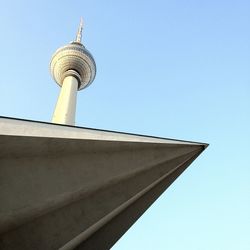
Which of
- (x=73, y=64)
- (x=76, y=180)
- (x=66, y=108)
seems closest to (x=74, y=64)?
(x=73, y=64)

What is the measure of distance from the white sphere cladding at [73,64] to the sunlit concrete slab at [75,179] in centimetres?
4159

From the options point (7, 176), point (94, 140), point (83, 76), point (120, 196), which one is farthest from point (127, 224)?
point (83, 76)

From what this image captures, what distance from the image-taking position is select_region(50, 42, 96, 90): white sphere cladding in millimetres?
53781

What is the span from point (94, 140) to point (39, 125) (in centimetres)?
167

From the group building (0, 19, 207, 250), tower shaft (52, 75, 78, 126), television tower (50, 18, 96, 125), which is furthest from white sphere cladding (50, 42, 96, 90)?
building (0, 19, 207, 250)

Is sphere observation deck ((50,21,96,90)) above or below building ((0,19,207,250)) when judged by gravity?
above

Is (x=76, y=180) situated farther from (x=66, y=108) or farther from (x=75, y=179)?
(x=66, y=108)

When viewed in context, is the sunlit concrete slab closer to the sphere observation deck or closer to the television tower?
the television tower

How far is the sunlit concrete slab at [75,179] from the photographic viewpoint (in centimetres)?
1045

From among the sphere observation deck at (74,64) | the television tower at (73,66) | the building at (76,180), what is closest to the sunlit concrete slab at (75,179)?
the building at (76,180)

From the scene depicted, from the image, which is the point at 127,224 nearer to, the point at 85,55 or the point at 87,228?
the point at 87,228

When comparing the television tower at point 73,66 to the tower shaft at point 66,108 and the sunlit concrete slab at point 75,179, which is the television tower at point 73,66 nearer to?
the tower shaft at point 66,108

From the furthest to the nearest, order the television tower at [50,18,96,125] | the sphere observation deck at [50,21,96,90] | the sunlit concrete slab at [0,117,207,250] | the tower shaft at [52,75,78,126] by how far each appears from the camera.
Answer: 1. the sphere observation deck at [50,21,96,90]
2. the television tower at [50,18,96,125]
3. the tower shaft at [52,75,78,126]
4. the sunlit concrete slab at [0,117,207,250]

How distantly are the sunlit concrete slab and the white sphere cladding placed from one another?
41.6 m
